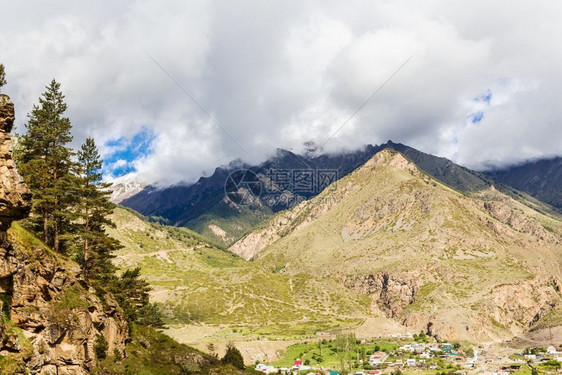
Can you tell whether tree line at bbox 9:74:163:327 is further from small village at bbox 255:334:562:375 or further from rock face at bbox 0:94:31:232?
small village at bbox 255:334:562:375

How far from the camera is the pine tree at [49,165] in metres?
44.6

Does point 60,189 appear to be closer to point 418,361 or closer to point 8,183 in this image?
point 8,183

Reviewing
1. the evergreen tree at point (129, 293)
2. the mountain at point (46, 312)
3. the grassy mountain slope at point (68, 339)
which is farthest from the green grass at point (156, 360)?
the evergreen tree at point (129, 293)

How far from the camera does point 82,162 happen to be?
5122 centimetres

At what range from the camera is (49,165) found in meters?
46.9

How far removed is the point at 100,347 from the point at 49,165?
877 inches

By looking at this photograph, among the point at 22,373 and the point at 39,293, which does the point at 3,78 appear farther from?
the point at 22,373

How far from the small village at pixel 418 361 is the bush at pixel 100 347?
328 ft

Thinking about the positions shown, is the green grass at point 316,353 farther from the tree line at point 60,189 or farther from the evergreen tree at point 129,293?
the tree line at point 60,189

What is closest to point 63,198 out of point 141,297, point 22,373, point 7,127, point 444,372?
point 7,127

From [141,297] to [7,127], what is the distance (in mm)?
44956

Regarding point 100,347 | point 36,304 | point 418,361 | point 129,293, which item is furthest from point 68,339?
point 418,361

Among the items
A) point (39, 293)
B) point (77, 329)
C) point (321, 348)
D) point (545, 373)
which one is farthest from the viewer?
point (321, 348)

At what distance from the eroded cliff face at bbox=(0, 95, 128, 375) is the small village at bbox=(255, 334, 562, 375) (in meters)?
103
